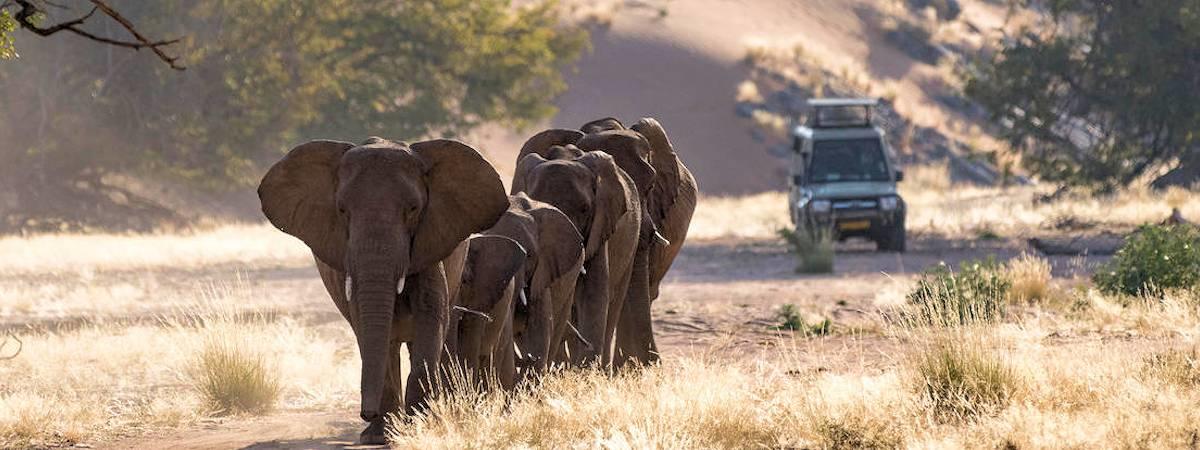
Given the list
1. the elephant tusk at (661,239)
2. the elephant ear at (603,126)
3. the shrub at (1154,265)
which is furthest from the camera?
the shrub at (1154,265)

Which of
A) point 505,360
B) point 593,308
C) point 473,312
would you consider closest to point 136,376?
point 593,308

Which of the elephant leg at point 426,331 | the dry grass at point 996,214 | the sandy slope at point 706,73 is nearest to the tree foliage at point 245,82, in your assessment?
the dry grass at point 996,214

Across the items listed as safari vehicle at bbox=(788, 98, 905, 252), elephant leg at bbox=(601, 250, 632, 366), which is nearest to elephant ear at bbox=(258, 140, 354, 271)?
elephant leg at bbox=(601, 250, 632, 366)

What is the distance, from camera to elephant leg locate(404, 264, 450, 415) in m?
10.3

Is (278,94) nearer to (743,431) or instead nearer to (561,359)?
(561,359)

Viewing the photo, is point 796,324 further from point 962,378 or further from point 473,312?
point 473,312

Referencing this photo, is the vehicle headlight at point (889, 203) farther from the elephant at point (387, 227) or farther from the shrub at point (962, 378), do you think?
the elephant at point (387, 227)

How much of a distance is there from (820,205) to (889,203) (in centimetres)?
109

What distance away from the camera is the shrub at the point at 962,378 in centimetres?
1059

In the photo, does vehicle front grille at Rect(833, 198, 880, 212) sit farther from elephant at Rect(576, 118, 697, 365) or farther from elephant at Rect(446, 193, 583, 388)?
elephant at Rect(446, 193, 583, 388)

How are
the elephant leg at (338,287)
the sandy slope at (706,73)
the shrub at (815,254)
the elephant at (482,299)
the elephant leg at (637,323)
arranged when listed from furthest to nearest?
1. the sandy slope at (706,73)
2. the shrub at (815,254)
3. the elephant leg at (637,323)
4. the elephant at (482,299)
5. the elephant leg at (338,287)

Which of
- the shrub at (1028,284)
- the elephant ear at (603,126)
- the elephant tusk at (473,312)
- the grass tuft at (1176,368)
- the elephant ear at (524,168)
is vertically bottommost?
the grass tuft at (1176,368)

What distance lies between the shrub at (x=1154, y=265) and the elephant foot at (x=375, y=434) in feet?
32.3

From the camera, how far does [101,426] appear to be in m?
12.8
